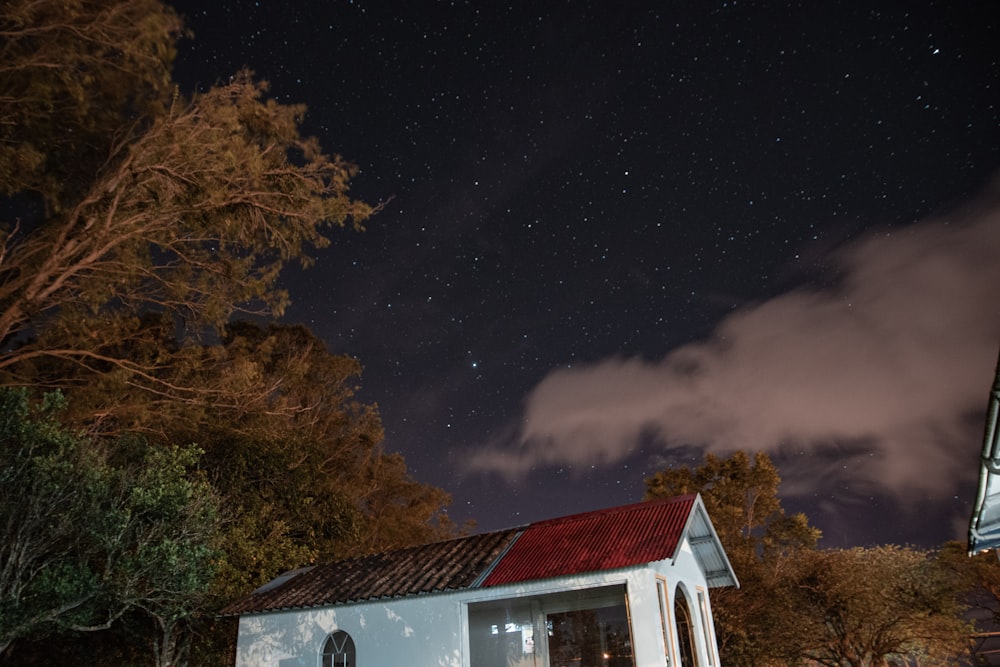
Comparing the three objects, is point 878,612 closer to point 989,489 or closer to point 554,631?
point 554,631

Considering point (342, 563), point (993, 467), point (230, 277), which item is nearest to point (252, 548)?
point (342, 563)

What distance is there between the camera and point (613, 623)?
14.9 m

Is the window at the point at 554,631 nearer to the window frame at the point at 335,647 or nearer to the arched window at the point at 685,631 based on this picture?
the arched window at the point at 685,631

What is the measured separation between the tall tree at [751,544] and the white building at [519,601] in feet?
27.9

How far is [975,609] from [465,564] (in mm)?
20956

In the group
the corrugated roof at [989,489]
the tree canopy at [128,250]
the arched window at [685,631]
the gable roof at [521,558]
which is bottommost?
the arched window at [685,631]

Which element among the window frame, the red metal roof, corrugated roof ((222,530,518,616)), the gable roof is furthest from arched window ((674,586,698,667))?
the window frame

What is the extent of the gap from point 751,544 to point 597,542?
15.5 m

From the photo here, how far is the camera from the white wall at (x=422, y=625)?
10.7m

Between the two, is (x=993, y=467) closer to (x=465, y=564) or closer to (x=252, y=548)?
(x=465, y=564)

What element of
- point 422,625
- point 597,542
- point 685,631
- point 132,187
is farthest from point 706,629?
point 132,187

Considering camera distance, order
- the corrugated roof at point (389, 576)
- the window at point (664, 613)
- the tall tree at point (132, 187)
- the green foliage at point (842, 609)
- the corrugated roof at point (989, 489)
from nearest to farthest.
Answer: the corrugated roof at point (989, 489)
the tall tree at point (132, 187)
the window at point (664, 613)
the corrugated roof at point (389, 576)
the green foliage at point (842, 609)

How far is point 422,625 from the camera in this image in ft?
40.3

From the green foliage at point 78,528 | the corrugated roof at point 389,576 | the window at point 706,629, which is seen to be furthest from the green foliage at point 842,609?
the green foliage at point 78,528
